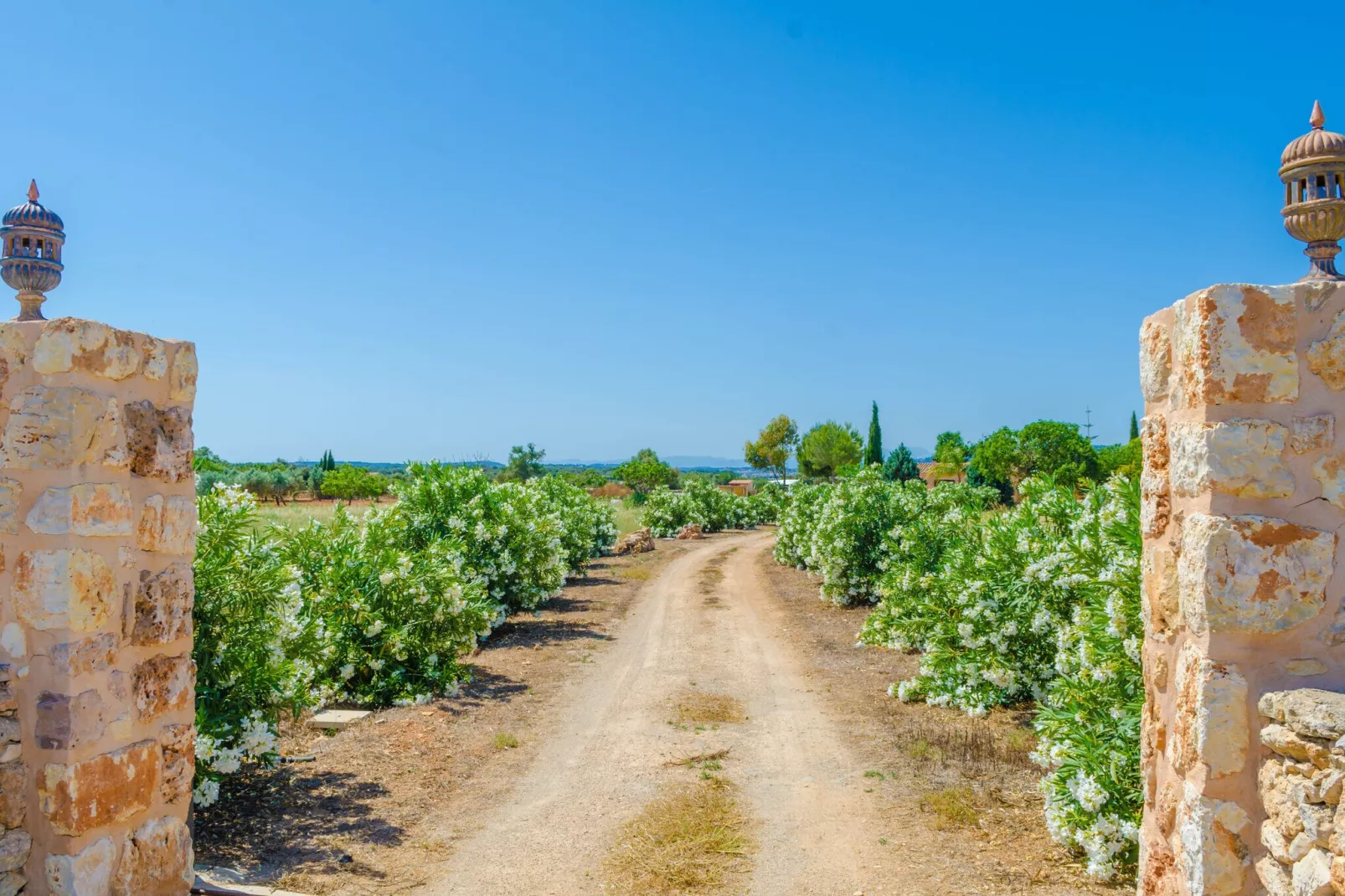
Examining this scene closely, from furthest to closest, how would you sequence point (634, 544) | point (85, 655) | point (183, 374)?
point (634, 544), point (183, 374), point (85, 655)

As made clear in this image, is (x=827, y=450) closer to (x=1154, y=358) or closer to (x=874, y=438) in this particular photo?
(x=874, y=438)

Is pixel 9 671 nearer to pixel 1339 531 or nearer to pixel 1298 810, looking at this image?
pixel 1298 810

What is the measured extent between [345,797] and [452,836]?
103 cm

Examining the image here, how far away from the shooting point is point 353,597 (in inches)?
340

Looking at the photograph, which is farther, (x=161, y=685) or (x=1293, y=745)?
(x=161, y=685)

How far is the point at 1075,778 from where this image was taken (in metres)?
4.89

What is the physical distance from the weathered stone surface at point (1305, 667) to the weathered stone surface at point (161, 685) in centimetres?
441

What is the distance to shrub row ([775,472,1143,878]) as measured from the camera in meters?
4.73

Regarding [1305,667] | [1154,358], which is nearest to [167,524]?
[1154,358]

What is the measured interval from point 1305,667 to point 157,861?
4550 millimetres

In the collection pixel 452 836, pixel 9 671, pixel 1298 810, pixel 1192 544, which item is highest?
pixel 1192 544

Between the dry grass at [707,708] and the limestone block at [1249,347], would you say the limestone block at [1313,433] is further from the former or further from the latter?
the dry grass at [707,708]

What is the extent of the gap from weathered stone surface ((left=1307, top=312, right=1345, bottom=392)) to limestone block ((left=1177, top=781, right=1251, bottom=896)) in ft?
4.91

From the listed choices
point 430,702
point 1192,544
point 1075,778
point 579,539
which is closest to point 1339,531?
point 1192,544
